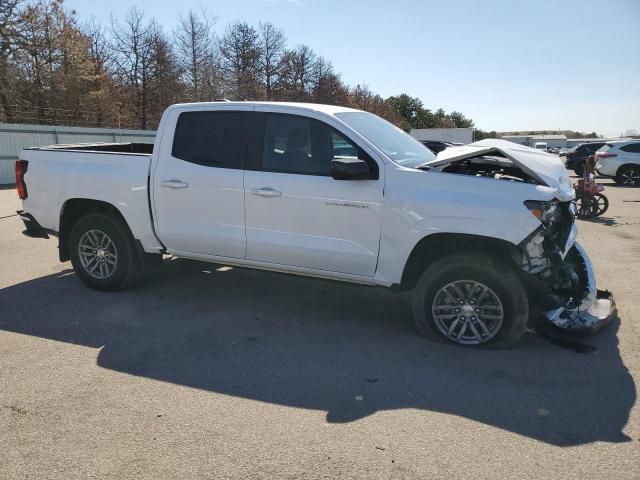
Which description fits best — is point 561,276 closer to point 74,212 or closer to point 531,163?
point 531,163

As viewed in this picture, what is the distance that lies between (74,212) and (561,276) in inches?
204

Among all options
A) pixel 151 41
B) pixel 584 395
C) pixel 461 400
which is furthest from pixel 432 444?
pixel 151 41

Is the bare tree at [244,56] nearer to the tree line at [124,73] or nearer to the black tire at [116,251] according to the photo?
the tree line at [124,73]

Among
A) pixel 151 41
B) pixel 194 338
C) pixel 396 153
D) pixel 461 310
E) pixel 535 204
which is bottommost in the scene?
pixel 194 338

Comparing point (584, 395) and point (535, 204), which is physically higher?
point (535, 204)

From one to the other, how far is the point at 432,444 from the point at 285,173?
2691 millimetres

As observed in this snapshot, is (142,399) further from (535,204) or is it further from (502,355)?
(535,204)

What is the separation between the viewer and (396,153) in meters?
4.84

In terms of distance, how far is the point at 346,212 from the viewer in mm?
4574

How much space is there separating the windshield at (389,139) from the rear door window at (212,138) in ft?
3.32

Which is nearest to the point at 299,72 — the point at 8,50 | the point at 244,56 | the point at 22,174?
the point at 244,56

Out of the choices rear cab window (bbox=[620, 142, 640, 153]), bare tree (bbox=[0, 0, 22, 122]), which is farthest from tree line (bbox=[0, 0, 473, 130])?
rear cab window (bbox=[620, 142, 640, 153])

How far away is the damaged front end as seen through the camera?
4124mm

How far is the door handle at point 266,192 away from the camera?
15.8 feet
